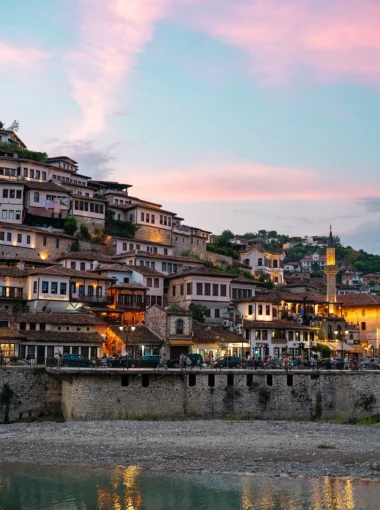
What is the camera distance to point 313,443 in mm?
39719

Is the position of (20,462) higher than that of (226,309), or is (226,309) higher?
(226,309)

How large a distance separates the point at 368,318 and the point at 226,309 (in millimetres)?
24790

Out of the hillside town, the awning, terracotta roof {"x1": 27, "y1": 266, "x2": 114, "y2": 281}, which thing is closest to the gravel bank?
the hillside town

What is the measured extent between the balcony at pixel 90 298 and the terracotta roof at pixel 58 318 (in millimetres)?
5206

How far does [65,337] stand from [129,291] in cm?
1441

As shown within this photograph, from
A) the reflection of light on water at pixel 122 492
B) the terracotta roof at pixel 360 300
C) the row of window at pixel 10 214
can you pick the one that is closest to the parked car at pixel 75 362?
the reflection of light on water at pixel 122 492

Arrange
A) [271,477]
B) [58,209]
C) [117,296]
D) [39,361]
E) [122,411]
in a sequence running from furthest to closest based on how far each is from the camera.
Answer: [58,209]
[117,296]
[39,361]
[122,411]
[271,477]

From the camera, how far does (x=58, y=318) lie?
5900cm

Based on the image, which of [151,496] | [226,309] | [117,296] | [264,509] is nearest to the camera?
[264,509]

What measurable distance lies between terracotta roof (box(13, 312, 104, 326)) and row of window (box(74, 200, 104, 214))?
107 feet

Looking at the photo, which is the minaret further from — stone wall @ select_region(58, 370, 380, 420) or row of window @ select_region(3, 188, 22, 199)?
row of window @ select_region(3, 188, 22, 199)

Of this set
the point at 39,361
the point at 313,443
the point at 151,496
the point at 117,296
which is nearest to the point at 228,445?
the point at 313,443

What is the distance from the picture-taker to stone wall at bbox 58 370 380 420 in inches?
1785

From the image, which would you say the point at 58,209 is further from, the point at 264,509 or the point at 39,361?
the point at 264,509
